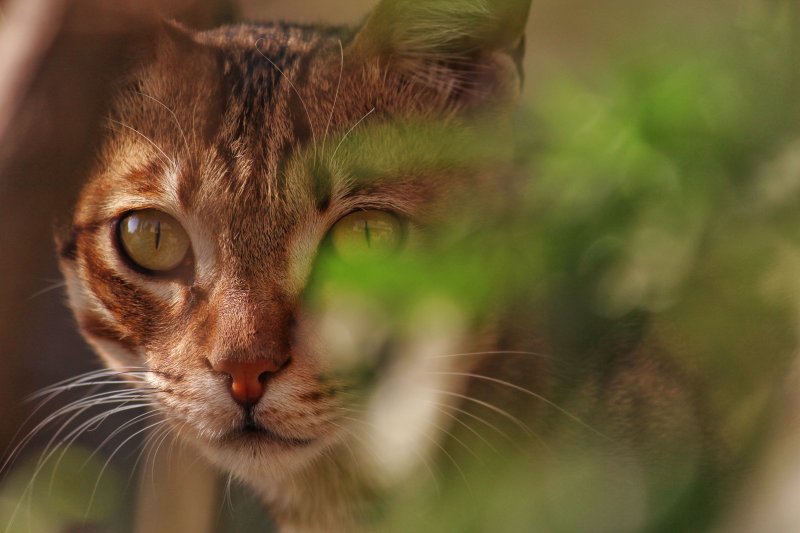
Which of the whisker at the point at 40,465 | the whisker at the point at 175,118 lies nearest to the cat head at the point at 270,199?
the whisker at the point at 175,118

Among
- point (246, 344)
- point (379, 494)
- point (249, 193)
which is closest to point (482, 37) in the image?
A: point (249, 193)

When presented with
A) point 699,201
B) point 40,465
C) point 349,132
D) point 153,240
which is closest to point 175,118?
point 153,240

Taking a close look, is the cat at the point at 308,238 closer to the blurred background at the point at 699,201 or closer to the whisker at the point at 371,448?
the whisker at the point at 371,448

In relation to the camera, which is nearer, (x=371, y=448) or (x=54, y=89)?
(x=371, y=448)

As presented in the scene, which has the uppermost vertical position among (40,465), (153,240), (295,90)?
(295,90)

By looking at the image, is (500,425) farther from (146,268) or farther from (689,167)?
(689,167)

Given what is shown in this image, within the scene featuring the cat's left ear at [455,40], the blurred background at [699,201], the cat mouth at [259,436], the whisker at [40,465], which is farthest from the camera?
the whisker at [40,465]

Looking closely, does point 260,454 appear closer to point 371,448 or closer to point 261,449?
point 261,449

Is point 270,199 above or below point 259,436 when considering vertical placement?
above
